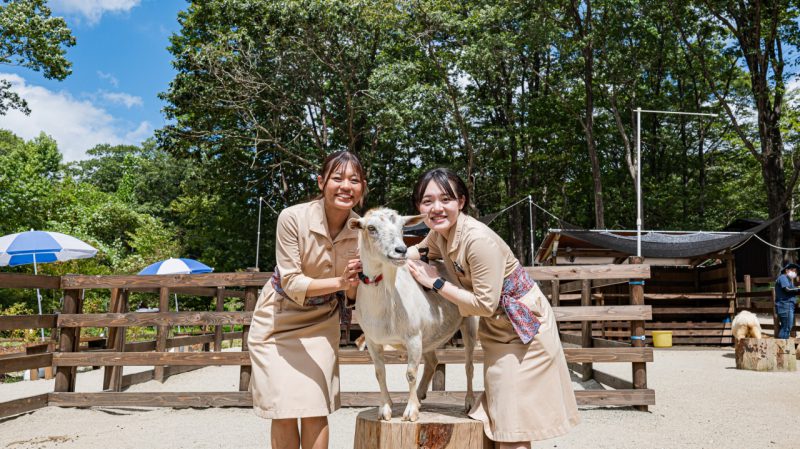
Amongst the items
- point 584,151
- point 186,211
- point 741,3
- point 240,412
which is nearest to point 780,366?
point 240,412

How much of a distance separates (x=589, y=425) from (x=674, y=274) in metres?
10.9

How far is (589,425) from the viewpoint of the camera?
18.8 feet

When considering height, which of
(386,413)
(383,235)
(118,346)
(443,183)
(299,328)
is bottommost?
(118,346)

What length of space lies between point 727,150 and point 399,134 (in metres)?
16.5

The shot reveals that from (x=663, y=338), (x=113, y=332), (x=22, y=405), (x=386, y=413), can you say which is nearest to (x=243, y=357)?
(x=22, y=405)

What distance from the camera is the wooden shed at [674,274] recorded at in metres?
12.4

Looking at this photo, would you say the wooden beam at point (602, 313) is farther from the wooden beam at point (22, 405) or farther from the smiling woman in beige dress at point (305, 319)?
the wooden beam at point (22, 405)

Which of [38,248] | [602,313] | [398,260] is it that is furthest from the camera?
[38,248]

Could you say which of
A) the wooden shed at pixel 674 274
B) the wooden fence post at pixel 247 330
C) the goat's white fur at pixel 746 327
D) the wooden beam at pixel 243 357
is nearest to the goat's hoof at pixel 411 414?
the wooden beam at pixel 243 357

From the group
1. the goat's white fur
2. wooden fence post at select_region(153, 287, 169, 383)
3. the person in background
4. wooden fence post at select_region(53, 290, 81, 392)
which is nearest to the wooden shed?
the person in background

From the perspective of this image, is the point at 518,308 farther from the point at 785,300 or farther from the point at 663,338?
the point at 663,338

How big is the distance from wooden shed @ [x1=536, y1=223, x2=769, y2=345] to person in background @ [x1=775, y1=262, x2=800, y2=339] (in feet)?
3.79

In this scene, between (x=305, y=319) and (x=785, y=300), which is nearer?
(x=305, y=319)

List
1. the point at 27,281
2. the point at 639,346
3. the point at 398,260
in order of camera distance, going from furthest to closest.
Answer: the point at 27,281 < the point at 639,346 < the point at 398,260
